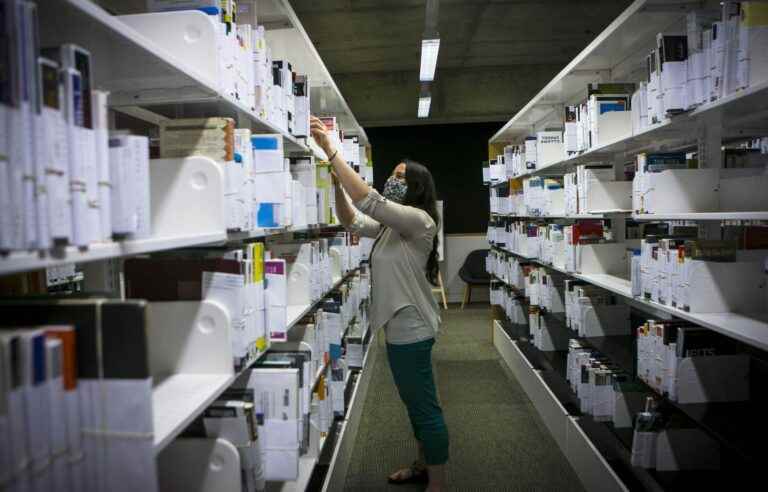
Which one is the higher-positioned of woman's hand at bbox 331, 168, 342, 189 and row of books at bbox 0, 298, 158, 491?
woman's hand at bbox 331, 168, 342, 189

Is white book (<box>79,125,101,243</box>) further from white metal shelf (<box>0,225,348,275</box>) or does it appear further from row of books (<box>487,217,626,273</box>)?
row of books (<box>487,217,626,273</box>)

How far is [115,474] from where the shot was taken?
3.05 ft

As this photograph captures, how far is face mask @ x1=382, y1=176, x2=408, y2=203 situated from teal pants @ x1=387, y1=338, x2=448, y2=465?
75cm

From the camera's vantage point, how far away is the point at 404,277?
102 inches

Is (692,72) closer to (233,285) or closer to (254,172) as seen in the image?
(254,172)

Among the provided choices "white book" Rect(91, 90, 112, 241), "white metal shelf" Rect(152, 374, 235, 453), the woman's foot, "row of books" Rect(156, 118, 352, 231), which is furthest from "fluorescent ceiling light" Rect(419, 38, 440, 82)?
"white book" Rect(91, 90, 112, 241)

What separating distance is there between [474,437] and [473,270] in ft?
17.3

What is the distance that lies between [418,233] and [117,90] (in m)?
1.46

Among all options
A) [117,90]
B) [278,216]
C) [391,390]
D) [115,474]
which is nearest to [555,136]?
[391,390]

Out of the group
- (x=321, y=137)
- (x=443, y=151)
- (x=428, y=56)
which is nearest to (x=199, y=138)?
(x=321, y=137)

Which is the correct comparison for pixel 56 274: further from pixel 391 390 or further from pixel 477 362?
pixel 477 362

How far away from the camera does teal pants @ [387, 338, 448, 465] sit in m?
2.57

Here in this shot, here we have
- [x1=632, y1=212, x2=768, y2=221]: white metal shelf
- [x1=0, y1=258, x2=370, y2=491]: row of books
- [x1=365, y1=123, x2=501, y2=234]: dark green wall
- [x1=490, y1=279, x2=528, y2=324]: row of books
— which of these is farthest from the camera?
[x1=365, y1=123, x2=501, y2=234]: dark green wall

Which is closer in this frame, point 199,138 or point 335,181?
point 199,138
